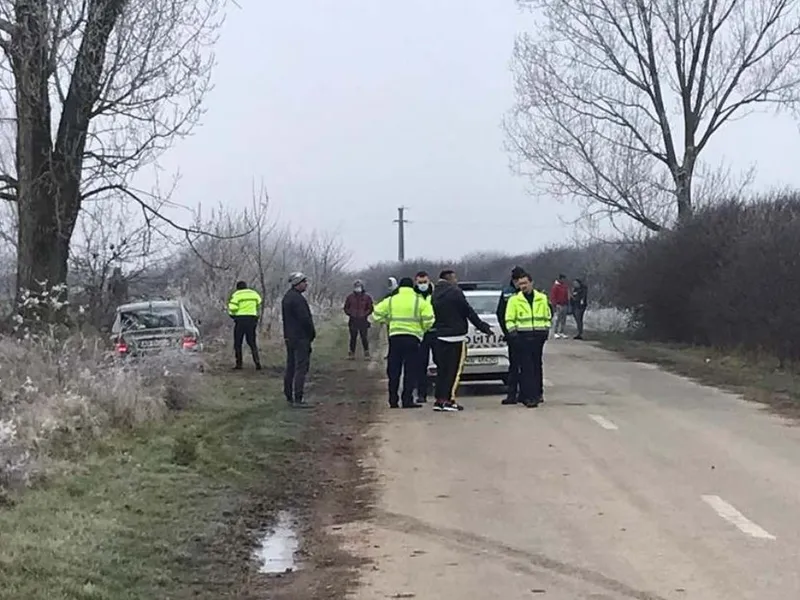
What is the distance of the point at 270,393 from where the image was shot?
20.5 meters

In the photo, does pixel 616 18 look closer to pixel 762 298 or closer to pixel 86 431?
pixel 762 298

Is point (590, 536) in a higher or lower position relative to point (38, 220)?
lower

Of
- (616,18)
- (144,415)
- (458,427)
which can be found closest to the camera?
(144,415)

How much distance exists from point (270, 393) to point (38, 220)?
18.3ft

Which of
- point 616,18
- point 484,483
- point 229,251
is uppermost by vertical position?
point 616,18

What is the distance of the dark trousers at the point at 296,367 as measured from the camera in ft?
60.5

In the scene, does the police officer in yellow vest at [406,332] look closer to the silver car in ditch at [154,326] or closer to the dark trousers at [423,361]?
the dark trousers at [423,361]

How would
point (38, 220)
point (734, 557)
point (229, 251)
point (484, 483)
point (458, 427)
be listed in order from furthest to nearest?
point (229, 251)
point (38, 220)
point (458, 427)
point (484, 483)
point (734, 557)

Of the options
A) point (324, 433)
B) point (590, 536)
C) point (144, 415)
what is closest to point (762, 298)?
point (324, 433)

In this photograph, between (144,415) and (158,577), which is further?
(144,415)

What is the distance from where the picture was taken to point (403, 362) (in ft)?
62.4

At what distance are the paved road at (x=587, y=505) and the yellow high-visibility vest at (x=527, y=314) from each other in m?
1.34

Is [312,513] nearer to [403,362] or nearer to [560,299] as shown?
[403,362]

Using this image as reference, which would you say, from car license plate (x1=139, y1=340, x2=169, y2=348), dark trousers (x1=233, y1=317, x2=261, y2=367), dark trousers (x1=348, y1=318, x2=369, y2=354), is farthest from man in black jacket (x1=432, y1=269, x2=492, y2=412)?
dark trousers (x1=348, y1=318, x2=369, y2=354)
